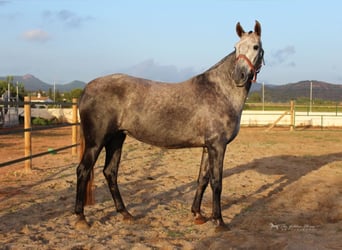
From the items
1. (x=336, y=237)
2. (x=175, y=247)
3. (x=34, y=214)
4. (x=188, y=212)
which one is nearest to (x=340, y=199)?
(x=336, y=237)

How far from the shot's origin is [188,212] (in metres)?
5.09

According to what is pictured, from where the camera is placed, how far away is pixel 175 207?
5324 mm

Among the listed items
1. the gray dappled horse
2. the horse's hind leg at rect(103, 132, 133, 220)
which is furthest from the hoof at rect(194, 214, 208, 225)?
the horse's hind leg at rect(103, 132, 133, 220)

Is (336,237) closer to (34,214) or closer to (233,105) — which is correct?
(233,105)

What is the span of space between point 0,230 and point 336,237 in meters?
3.63

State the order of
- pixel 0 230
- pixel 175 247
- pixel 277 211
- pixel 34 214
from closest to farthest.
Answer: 1. pixel 175 247
2. pixel 0 230
3. pixel 34 214
4. pixel 277 211

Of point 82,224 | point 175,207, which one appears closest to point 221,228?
point 175,207

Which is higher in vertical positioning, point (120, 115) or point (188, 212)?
point (120, 115)

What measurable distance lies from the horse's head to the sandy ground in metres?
1.79

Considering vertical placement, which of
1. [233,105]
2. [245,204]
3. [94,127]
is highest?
[233,105]

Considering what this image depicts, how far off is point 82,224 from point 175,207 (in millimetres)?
1493

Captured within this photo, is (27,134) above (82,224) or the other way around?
above

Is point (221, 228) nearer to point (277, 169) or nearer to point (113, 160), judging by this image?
point (113, 160)

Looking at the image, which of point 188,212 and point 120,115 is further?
point 188,212
